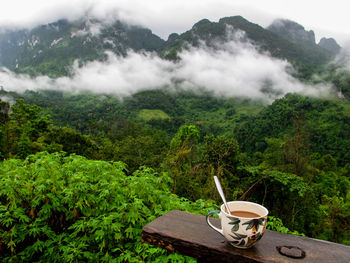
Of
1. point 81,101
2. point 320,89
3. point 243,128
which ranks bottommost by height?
point 81,101

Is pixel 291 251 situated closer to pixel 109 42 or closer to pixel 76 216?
pixel 76 216

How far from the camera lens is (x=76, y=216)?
269 cm

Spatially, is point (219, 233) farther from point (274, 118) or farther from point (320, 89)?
point (320, 89)

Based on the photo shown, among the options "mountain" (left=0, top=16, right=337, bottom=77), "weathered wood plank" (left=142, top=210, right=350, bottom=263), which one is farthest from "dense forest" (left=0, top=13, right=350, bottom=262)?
"mountain" (left=0, top=16, right=337, bottom=77)

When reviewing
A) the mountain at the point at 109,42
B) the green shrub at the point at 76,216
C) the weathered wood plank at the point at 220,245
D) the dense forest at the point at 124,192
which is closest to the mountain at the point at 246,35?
the mountain at the point at 109,42

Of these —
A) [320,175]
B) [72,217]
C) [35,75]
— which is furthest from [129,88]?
[72,217]

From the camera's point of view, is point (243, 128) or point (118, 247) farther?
point (243, 128)

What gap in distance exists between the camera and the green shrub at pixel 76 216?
2338mm

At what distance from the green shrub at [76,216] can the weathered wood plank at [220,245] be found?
1100 millimetres

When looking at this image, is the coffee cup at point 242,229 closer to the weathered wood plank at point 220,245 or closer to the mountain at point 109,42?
the weathered wood plank at point 220,245

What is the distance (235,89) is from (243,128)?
95393 mm

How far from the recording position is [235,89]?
154 metres

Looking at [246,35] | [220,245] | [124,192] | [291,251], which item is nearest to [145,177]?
[124,192]

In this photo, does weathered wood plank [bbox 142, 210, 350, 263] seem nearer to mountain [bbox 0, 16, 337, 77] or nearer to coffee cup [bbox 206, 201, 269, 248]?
coffee cup [bbox 206, 201, 269, 248]
